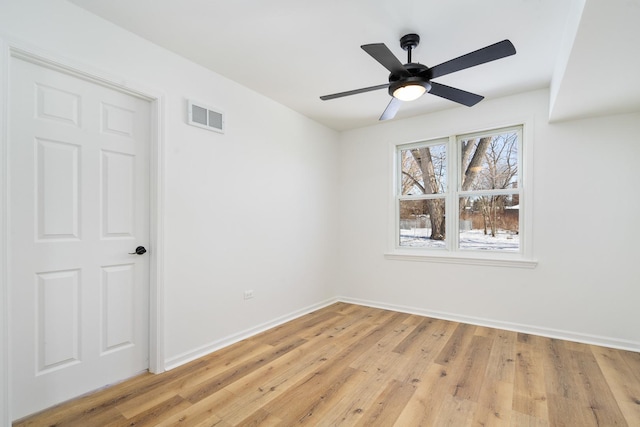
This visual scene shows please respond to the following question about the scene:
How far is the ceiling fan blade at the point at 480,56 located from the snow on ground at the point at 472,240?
2354 millimetres

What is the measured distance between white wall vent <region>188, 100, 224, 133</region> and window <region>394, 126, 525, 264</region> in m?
2.48

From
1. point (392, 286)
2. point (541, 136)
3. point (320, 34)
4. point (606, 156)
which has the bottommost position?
point (392, 286)

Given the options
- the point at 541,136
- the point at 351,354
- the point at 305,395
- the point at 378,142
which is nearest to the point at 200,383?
the point at 305,395

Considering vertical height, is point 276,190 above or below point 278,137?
below

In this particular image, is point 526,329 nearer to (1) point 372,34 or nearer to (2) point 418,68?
(2) point 418,68

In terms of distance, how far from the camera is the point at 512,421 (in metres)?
1.84

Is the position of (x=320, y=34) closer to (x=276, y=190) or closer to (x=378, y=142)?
(x=276, y=190)

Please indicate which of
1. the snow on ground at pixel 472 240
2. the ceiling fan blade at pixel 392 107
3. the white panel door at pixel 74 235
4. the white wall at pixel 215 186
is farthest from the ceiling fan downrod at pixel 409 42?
the snow on ground at pixel 472 240

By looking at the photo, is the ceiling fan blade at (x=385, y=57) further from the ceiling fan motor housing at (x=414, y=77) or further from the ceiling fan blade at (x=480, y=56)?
the ceiling fan blade at (x=480, y=56)

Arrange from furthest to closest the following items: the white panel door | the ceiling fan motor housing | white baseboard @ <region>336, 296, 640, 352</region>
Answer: white baseboard @ <region>336, 296, 640, 352</region>, the ceiling fan motor housing, the white panel door

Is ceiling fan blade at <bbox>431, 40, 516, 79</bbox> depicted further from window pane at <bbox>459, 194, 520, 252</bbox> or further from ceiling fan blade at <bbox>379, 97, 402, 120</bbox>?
window pane at <bbox>459, 194, 520, 252</bbox>

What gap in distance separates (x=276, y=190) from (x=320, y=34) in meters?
1.76

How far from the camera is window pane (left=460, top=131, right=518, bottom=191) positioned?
354 centimetres

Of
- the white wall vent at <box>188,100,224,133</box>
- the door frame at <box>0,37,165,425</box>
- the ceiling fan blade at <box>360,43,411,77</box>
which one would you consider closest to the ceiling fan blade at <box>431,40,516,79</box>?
the ceiling fan blade at <box>360,43,411,77</box>
